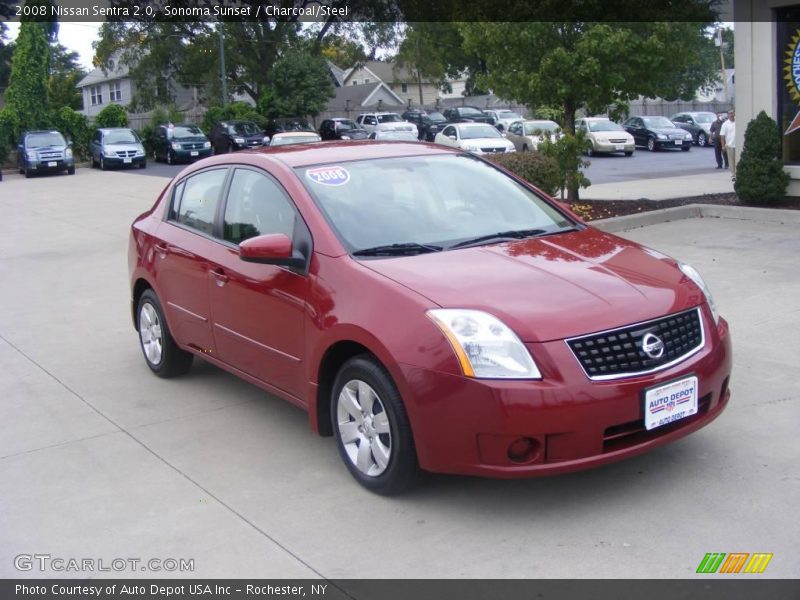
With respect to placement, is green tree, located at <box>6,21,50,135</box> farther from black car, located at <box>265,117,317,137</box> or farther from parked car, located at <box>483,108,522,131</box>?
parked car, located at <box>483,108,522,131</box>

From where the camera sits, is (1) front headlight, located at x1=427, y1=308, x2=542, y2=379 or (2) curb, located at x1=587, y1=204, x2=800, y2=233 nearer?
(1) front headlight, located at x1=427, y1=308, x2=542, y2=379

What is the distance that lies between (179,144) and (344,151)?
1255 inches

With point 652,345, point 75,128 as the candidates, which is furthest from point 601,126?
point 652,345

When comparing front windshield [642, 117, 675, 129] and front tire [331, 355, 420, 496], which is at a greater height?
front windshield [642, 117, 675, 129]

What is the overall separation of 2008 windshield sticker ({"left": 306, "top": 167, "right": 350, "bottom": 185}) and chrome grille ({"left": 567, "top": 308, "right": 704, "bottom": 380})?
1.87 meters

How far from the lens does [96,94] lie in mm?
74500

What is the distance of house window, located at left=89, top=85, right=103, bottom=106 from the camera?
73.9m

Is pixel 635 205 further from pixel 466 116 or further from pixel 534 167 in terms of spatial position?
pixel 466 116

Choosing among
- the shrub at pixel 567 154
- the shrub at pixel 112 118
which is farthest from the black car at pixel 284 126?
the shrub at pixel 567 154

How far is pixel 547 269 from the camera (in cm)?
470

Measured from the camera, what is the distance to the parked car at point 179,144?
36.1m

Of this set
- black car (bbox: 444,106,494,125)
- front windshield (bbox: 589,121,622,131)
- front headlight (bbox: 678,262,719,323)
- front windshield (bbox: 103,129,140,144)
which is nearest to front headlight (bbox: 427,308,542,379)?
front headlight (bbox: 678,262,719,323)

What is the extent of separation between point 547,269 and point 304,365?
4.55ft

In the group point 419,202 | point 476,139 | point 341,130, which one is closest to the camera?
point 419,202
